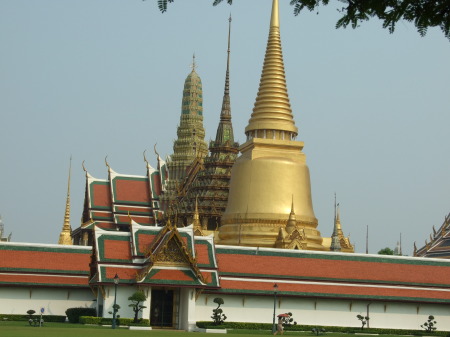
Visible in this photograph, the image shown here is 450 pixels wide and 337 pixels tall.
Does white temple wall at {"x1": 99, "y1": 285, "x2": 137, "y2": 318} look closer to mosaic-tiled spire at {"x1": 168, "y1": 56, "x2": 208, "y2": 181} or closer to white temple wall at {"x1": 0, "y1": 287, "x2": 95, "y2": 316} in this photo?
white temple wall at {"x1": 0, "y1": 287, "x2": 95, "y2": 316}

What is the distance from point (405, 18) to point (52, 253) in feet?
98.2

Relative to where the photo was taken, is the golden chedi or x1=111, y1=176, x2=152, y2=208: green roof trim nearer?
the golden chedi

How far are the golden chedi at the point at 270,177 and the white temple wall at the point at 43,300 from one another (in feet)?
46.1

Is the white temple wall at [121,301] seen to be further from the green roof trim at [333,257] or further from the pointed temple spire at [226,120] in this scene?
the pointed temple spire at [226,120]

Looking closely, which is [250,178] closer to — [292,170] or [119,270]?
[292,170]

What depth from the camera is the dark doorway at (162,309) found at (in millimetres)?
32188

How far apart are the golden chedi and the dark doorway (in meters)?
14.2

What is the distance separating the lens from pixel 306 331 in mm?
32219

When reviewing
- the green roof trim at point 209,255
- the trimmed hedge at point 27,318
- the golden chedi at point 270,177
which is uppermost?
the golden chedi at point 270,177

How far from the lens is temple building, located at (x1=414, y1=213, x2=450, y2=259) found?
57.6m

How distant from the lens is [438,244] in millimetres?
58750

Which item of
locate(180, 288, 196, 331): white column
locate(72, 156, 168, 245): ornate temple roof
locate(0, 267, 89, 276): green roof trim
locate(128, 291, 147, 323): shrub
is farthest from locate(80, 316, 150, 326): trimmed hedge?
locate(72, 156, 168, 245): ornate temple roof

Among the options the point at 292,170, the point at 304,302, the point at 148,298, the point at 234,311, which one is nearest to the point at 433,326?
the point at 304,302

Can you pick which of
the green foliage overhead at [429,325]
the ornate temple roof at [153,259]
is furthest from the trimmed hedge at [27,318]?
the green foliage overhead at [429,325]
